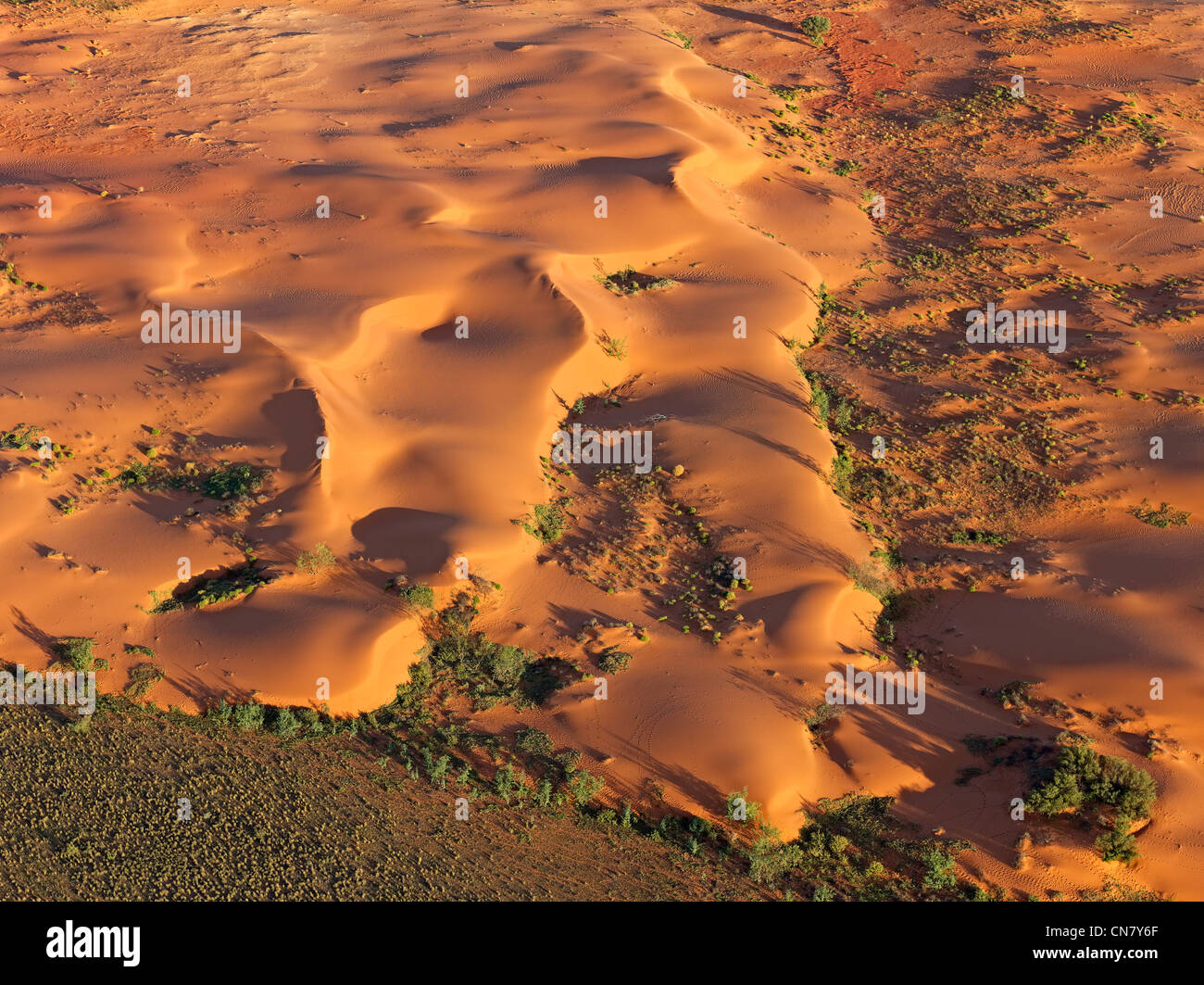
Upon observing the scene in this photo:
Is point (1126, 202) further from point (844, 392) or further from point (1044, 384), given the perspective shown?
point (844, 392)

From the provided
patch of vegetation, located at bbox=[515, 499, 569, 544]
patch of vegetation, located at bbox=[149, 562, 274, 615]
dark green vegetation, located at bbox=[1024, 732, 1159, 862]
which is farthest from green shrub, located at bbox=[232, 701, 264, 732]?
dark green vegetation, located at bbox=[1024, 732, 1159, 862]

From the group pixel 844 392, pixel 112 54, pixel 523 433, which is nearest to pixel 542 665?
pixel 523 433

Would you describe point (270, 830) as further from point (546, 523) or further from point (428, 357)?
point (428, 357)

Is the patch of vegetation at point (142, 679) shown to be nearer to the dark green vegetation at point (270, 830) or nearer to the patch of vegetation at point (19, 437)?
the dark green vegetation at point (270, 830)

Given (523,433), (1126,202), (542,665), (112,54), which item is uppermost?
(112,54)

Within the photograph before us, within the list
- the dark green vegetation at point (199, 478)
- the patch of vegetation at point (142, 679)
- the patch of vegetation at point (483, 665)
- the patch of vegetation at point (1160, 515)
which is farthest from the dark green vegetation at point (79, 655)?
the patch of vegetation at point (1160, 515)

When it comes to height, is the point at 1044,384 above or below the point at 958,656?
above

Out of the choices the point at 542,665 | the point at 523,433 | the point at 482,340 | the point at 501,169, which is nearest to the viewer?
the point at 542,665

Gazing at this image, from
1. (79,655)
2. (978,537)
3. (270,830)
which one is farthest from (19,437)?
(978,537)
